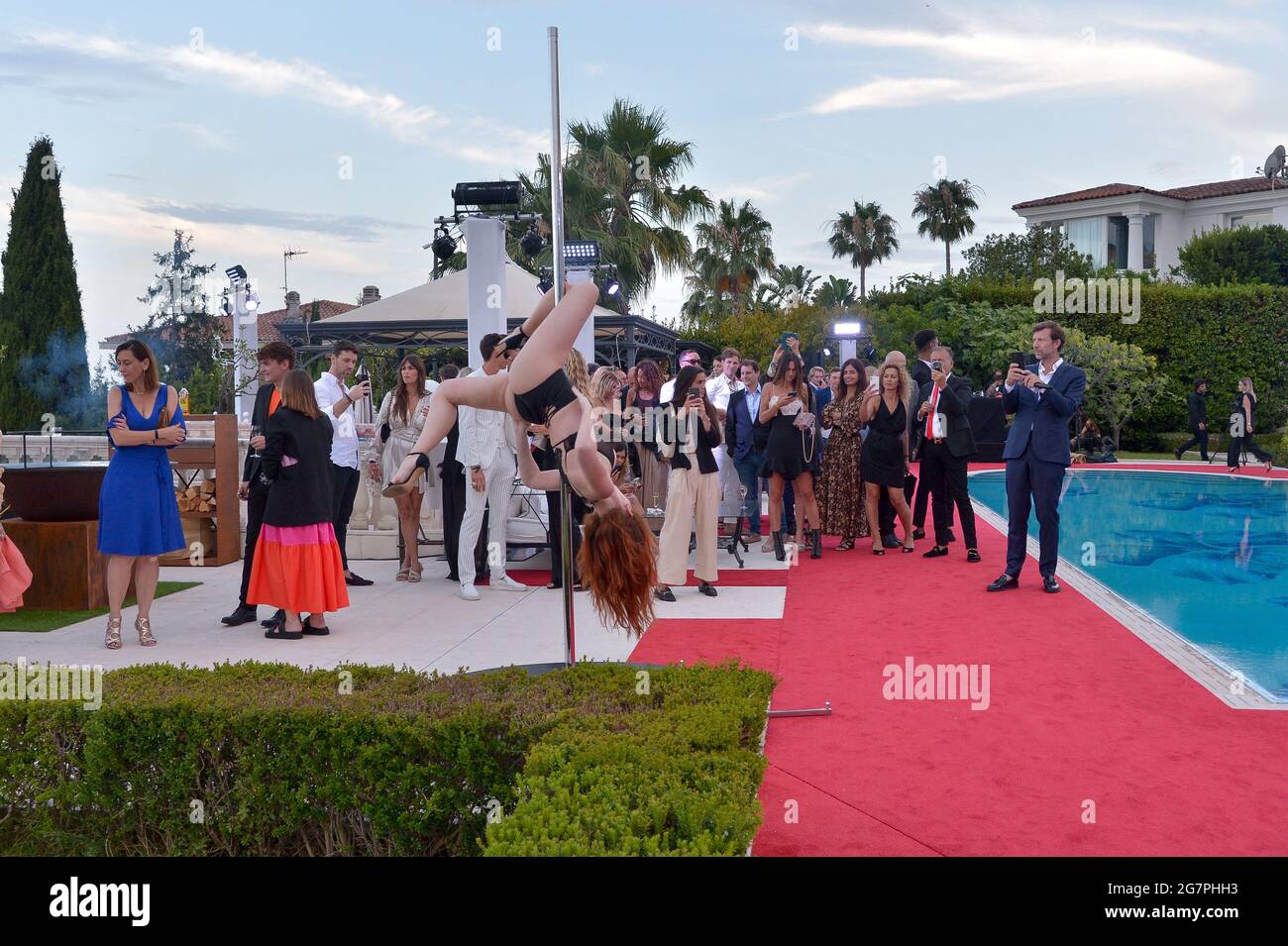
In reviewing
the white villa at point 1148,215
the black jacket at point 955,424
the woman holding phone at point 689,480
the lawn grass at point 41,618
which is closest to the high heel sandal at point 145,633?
the lawn grass at point 41,618

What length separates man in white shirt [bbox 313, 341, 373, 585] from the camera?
28.0ft

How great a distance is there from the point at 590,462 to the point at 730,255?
38376 mm

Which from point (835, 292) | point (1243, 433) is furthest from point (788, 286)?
point (1243, 433)

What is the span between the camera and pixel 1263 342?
95.3ft

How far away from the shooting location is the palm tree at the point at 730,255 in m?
40.5

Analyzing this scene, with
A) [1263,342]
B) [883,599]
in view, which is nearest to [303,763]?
[883,599]

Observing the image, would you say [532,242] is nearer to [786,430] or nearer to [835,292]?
[786,430]

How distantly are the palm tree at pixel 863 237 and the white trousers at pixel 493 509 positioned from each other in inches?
1599

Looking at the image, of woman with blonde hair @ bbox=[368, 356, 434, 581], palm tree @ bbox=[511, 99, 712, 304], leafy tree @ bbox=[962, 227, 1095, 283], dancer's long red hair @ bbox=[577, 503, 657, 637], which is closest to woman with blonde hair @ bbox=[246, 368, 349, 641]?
woman with blonde hair @ bbox=[368, 356, 434, 581]

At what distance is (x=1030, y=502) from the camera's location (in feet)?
28.3

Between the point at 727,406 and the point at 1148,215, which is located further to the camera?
the point at 1148,215

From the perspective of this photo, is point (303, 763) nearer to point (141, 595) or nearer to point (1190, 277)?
point (141, 595)

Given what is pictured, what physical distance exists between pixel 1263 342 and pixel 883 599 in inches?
1023

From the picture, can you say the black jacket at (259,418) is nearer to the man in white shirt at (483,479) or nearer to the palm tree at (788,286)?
the man in white shirt at (483,479)
